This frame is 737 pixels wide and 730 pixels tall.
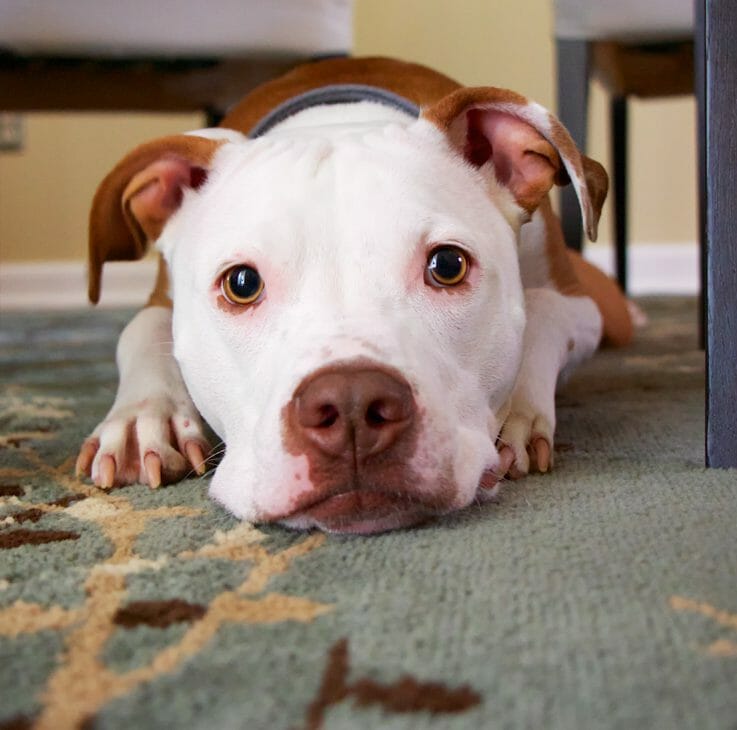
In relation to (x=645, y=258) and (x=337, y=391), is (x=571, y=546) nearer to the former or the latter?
(x=337, y=391)

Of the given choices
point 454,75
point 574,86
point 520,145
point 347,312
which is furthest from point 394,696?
point 454,75

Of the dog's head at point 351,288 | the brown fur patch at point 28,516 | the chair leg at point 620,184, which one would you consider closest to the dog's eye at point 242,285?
the dog's head at point 351,288

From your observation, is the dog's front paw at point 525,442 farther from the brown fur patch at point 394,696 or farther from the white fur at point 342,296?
the brown fur patch at point 394,696

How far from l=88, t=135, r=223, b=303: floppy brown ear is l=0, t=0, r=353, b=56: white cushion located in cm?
100

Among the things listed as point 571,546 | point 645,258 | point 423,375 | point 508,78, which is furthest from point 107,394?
point 645,258

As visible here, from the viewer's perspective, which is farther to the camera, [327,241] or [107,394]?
[107,394]

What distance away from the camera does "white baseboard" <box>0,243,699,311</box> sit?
4457mm

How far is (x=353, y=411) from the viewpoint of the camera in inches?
35.4

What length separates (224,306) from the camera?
1178 mm

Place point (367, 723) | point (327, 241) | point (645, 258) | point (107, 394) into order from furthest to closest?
point (645, 258) → point (107, 394) → point (327, 241) → point (367, 723)

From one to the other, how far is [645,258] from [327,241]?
12.0 feet

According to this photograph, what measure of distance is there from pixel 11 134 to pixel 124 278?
77cm

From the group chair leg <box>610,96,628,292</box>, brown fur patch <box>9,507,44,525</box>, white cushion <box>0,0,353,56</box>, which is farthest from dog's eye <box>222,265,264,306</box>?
chair leg <box>610,96,628,292</box>

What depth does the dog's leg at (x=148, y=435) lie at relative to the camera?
1.20 meters
